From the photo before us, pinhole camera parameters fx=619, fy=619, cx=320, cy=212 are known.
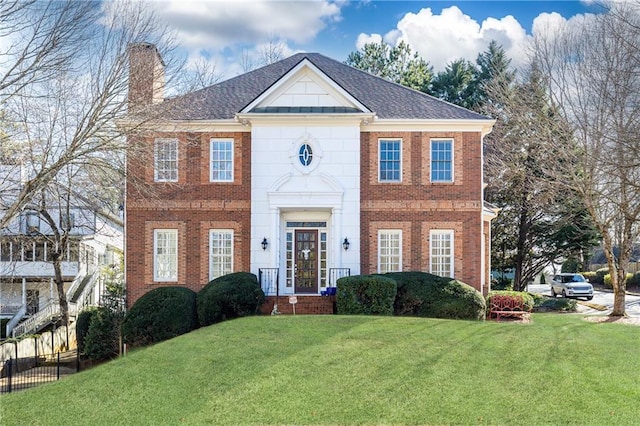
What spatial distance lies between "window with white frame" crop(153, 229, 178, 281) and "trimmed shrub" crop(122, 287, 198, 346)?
8.30ft

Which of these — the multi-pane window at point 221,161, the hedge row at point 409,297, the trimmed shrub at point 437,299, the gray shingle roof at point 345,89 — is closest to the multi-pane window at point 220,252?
the multi-pane window at point 221,161

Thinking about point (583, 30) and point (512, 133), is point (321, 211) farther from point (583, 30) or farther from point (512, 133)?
point (512, 133)

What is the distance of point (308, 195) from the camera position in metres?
21.3

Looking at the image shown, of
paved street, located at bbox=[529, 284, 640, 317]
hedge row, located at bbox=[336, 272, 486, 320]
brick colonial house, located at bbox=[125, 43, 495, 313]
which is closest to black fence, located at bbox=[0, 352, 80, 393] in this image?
brick colonial house, located at bbox=[125, 43, 495, 313]

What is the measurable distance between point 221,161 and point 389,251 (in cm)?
676

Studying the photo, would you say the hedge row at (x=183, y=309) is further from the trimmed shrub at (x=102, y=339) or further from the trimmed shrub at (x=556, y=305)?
the trimmed shrub at (x=556, y=305)

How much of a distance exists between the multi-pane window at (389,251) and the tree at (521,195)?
1025cm

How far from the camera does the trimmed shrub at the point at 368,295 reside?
62.0 ft

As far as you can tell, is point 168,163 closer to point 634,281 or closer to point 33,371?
point 33,371

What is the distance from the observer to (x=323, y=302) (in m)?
20.5

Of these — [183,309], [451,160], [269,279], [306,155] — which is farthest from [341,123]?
[183,309]

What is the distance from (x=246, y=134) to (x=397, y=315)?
826cm

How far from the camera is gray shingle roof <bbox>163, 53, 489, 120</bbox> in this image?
2191 centimetres

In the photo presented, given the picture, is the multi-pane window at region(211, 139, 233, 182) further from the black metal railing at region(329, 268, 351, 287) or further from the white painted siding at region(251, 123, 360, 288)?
the black metal railing at region(329, 268, 351, 287)
